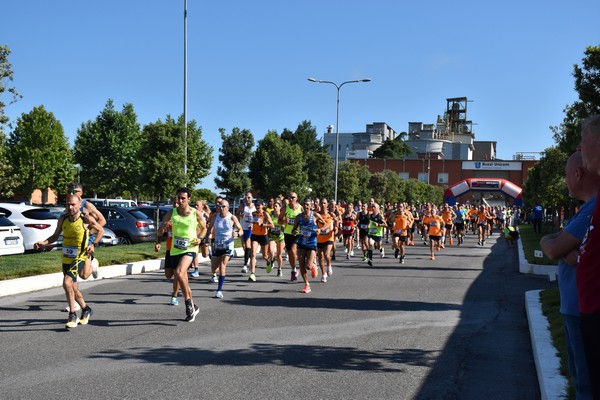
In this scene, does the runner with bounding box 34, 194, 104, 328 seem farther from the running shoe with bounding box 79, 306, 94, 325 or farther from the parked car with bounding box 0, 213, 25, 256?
the parked car with bounding box 0, 213, 25, 256

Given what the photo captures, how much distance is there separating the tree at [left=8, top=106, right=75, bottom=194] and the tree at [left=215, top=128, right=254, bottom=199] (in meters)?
15.1

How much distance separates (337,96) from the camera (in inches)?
1681

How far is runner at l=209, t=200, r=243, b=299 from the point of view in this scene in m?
11.3

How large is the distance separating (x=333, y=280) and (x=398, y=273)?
8.44ft

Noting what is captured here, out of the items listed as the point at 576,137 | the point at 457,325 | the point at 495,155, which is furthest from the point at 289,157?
the point at 495,155

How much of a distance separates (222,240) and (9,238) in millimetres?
6484

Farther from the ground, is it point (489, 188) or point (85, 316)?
point (489, 188)

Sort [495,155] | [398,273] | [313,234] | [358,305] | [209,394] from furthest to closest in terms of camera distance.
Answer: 1. [495,155]
2. [398,273]
3. [313,234]
4. [358,305]
5. [209,394]

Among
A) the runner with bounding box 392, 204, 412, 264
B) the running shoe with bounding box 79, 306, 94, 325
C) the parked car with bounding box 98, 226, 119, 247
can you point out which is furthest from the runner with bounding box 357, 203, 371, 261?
the running shoe with bounding box 79, 306, 94, 325

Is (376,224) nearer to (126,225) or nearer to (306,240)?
(306,240)

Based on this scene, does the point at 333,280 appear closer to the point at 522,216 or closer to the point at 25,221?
the point at 25,221

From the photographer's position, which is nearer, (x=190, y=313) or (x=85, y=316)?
(x=85, y=316)

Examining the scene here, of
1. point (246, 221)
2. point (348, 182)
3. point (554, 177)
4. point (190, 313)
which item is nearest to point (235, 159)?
point (348, 182)

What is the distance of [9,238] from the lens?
49.9ft
